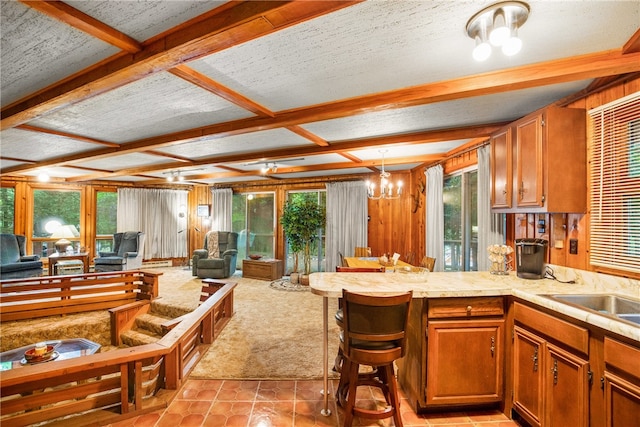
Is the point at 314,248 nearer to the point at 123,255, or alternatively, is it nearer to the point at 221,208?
the point at 221,208

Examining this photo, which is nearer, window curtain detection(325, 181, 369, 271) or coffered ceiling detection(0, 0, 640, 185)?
coffered ceiling detection(0, 0, 640, 185)

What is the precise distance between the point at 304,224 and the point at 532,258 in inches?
170

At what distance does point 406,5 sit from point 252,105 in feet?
4.92

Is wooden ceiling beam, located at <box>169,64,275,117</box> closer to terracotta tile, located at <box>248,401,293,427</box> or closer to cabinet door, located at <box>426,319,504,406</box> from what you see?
cabinet door, located at <box>426,319,504,406</box>

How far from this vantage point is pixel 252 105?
2494mm

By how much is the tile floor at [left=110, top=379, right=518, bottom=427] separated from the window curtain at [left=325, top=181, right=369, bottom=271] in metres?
4.05

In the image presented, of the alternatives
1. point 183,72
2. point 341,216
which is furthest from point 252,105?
point 341,216

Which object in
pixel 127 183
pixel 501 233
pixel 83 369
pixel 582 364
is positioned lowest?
pixel 83 369

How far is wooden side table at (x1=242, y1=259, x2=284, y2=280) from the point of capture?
21.4 feet

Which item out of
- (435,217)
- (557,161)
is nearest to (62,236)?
(435,217)

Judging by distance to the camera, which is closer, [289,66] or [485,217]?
[289,66]

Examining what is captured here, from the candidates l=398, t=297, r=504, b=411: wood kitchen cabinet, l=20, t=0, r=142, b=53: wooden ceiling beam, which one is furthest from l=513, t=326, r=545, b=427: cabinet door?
l=20, t=0, r=142, b=53: wooden ceiling beam

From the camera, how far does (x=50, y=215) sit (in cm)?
692

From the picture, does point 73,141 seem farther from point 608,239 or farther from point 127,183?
point 608,239
